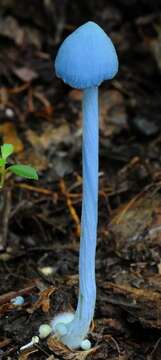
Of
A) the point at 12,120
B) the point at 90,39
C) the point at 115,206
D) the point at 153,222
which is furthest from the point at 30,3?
the point at 90,39

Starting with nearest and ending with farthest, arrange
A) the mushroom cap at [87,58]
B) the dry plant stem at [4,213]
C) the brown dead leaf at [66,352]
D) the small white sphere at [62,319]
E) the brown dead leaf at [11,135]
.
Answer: the mushroom cap at [87,58]
the brown dead leaf at [66,352]
the small white sphere at [62,319]
the dry plant stem at [4,213]
the brown dead leaf at [11,135]

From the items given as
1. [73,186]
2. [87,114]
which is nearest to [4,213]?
[73,186]

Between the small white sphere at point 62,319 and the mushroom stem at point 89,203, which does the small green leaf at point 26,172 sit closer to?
the mushroom stem at point 89,203

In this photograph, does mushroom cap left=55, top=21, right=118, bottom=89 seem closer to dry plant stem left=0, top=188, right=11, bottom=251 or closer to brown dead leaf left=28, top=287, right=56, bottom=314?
brown dead leaf left=28, top=287, right=56, bottom=314

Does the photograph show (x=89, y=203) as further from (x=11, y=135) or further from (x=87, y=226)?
(x=11, y=135)

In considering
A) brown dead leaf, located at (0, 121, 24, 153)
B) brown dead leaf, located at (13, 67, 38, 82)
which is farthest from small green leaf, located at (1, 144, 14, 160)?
brown dead leaf, located at (13, 67, 38, 82)

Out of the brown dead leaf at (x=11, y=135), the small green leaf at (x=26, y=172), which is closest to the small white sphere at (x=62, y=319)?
the small green leaf at (x=26, y=172)

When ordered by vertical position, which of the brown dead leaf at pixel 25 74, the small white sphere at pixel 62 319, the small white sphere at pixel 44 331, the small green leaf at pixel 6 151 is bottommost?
the small white sphere at pixel 44 331
